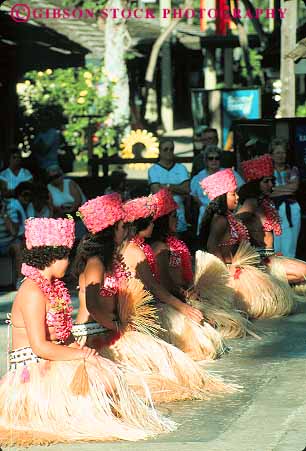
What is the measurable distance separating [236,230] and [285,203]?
2850 millimetres

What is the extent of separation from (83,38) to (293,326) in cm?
1625

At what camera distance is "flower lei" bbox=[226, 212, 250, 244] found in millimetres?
10320

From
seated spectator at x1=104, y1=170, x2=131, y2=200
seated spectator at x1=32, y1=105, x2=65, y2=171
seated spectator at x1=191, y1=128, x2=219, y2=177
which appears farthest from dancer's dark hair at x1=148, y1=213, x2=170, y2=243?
seated spectator at x1=32, y1=105, x2=65, y2=171

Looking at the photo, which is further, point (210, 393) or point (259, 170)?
point (259, 170)

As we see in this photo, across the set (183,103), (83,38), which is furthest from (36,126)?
(183,103)

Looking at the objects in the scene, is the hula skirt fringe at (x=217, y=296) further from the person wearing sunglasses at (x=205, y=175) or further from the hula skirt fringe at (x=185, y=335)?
the person wearing sunglasses at (x=205, y=175)

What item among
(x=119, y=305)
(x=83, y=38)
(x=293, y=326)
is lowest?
(x=293, y=326)

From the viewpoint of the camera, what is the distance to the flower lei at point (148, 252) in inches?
342

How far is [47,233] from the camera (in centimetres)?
643

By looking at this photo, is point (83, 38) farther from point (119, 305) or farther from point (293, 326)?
point (119, 305)

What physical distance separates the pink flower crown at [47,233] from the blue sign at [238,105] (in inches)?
492

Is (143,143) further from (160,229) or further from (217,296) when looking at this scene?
(160,229)

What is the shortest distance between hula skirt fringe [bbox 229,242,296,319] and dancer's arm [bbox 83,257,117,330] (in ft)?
9.06

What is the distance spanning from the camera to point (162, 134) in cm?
4369
